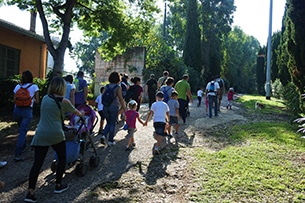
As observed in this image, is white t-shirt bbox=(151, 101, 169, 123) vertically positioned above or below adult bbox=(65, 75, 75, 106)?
below

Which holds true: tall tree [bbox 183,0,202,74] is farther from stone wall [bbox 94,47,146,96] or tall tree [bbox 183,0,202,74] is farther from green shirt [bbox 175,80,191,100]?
green shirt [bbox 175,80,191,100]

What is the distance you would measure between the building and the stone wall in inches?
178

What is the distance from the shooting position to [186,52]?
33156 mm

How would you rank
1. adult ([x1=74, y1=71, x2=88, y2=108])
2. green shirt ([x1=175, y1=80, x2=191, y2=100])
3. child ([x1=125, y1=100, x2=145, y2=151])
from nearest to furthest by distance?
1. child ([x1=125, y1=100, x2=145, y2=151])
2. adult ([x1=74, y1=71, x2=88, y2=108])
3. green shirt ([x1=175, y1=80, x2=191, y2=100])

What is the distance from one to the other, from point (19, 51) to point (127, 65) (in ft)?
24.9

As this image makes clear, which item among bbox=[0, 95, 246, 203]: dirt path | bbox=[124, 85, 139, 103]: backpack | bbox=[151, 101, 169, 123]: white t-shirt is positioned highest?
bbox=[124, 85, 139, 103]: backpack

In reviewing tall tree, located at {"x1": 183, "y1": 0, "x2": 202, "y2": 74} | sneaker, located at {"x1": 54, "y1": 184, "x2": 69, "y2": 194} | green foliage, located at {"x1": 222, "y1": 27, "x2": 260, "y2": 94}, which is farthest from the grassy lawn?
green foliage, located at {"x1": 222, "y1": 27, "x2": 260, "y2": 94}

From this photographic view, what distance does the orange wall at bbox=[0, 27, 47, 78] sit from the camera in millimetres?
Answer: 15078

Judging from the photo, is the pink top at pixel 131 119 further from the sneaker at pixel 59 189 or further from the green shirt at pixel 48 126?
the green shirt at pixel 48 126

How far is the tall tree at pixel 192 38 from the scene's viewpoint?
3288cm

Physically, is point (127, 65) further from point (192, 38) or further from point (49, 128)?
point (49, 128)

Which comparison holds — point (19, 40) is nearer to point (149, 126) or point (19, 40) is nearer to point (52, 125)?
point (149, 126)

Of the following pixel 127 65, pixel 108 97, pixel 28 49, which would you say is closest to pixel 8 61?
pixel 28 49

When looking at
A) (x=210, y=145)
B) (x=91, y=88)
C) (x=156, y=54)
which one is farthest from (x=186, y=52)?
(x=210, y=145)
